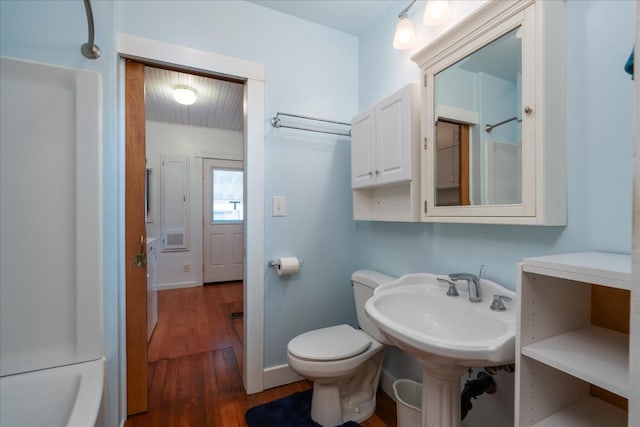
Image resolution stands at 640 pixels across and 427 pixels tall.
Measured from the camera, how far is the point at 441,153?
1.27m

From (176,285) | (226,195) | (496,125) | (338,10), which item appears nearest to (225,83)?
(338,10)

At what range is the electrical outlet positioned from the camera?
1757mm

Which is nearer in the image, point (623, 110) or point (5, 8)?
point (623, 110)

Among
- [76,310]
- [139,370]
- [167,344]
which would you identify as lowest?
[167,344]

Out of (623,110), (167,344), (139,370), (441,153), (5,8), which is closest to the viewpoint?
(623,110)

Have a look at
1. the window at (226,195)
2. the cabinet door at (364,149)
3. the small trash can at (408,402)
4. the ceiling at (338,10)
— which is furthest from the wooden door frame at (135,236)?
the window at (226,195)

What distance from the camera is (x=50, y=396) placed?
1.07 metres

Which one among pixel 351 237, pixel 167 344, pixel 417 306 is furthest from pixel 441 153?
pixel 167 344

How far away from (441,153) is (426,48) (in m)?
0.51

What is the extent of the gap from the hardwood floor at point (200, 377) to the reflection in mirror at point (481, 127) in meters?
1.30

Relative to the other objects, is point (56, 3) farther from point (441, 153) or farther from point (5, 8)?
point (441, 153)

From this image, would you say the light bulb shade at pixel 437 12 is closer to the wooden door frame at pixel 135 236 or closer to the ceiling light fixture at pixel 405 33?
the ceiling light fixture at pixel 405 33

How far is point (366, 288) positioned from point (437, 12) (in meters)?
1.48

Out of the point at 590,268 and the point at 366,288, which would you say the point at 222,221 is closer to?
the point at 366,288
